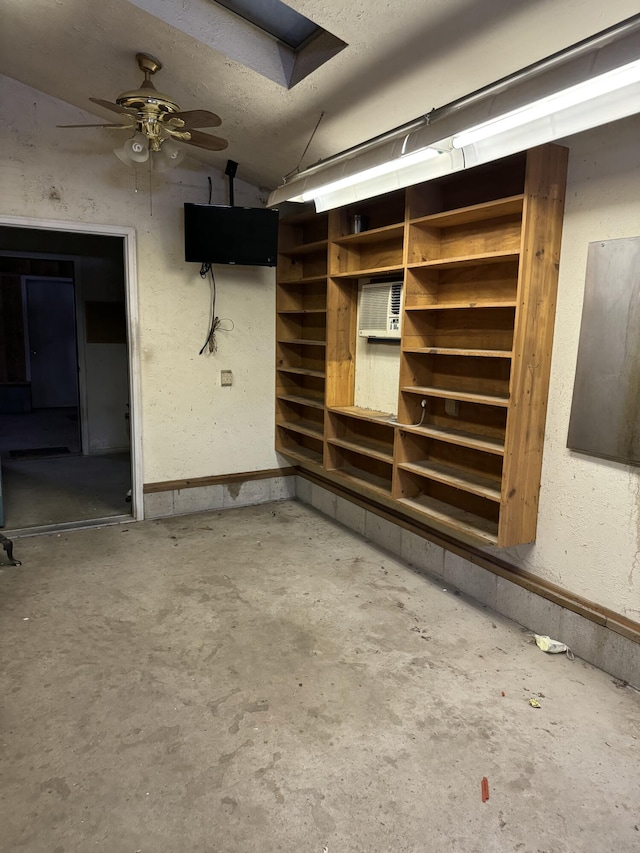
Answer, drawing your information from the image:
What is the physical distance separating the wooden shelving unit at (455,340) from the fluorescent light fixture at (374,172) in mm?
392

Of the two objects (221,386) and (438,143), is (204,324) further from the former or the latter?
(438,143)

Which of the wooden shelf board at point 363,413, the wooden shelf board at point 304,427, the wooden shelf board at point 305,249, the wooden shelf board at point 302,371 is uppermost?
the wooden shelf board at point 305,249

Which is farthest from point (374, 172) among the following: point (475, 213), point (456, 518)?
point (456, 518)

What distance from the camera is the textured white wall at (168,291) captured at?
3662mm

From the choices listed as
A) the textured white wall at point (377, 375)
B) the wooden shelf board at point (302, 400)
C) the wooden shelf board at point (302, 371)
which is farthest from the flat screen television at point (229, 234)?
the wooden shelf board at point (302, 400)

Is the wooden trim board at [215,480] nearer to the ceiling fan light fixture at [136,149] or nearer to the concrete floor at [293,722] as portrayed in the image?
the concrete floor at [293,722]

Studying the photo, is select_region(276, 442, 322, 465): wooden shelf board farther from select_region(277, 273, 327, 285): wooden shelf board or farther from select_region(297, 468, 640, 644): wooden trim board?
select_region(277, 273, 327, 285): wooden shelf board

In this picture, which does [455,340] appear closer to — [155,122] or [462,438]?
[462,438]

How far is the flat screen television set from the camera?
3.90 meters

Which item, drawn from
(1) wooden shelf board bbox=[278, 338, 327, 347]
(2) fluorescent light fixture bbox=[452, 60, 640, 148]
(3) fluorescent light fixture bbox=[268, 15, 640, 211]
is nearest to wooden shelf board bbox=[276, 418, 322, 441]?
(1) wooden shelf board bbox=[278, 338, 327, 347]

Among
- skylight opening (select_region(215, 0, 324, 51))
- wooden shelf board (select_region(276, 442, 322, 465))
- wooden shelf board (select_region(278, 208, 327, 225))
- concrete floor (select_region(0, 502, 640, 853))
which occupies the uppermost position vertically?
skylight opening (select_region(215, 0, 324, 51))

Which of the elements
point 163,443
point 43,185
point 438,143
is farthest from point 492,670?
point 43,185

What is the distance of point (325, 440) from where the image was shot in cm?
413

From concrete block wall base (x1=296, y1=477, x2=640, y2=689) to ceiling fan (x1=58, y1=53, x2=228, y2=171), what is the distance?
106 inches
